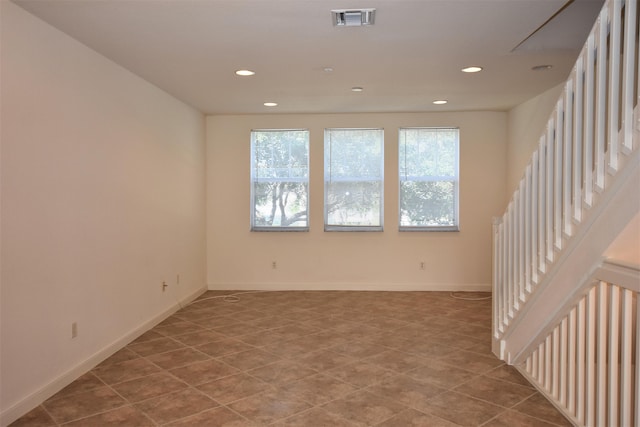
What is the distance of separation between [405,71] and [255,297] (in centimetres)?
356

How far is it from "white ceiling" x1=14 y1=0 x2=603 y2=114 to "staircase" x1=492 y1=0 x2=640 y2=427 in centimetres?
74

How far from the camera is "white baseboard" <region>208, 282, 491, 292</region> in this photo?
668cm

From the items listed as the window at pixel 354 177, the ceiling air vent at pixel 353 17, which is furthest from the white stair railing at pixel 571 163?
the window at pixel 354 177

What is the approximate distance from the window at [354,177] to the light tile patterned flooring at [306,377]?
67.0 inches

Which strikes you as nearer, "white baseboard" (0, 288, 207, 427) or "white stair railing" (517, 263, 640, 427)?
"white stair railing" (517, 263, 640, 427)

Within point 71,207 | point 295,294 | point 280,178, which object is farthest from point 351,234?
point 71,207

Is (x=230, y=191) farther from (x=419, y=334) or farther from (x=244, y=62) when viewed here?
(x=419, y=334)

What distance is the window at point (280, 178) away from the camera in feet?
22.2

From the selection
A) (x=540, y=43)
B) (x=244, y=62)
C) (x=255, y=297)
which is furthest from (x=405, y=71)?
(x=255, y=297)

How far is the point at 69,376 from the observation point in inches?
134

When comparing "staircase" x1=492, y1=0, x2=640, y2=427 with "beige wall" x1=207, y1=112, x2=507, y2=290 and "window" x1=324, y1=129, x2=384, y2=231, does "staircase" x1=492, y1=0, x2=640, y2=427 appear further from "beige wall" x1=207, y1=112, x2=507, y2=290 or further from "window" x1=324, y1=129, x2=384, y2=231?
"window" x1=324, y1=129, x2=384, y2=231

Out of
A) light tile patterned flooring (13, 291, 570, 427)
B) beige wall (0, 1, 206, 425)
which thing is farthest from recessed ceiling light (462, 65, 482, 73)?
beige wall (0, 1, 206, 425)

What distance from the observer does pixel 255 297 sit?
20.9 feet

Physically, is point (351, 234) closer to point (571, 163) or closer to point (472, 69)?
point (472, 69)
